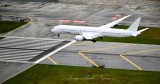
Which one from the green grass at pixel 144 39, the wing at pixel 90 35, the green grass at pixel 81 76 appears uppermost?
the wing at pixel 90 35

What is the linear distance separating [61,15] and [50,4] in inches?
871

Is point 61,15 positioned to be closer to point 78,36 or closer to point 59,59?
point 78,36

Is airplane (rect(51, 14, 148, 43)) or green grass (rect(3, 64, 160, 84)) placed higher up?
airplane (rect(51, 14, 148, 43))

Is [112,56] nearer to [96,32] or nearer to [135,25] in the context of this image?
[135,25]

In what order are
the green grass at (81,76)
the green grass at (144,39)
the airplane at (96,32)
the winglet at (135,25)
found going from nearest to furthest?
the green grass at (81,76), the winglet at (135,25), the airplane at (96,32), the green grass at (144,39)

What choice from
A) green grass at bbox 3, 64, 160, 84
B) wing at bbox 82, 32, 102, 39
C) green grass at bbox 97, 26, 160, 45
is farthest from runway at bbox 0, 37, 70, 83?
green grass at bbox 97, 26, 160, 45

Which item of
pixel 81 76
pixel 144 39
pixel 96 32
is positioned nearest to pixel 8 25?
pixel 96 32

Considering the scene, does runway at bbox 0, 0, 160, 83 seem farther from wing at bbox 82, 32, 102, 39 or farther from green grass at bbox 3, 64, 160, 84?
green grass at bbox 3, 64, 160, 84

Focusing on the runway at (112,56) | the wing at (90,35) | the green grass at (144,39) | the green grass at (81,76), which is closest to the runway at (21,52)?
the green grass at (81,76)

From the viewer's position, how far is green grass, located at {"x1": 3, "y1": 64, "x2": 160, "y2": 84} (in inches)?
2736

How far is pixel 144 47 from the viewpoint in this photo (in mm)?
91750

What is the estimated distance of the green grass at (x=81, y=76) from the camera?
69500 millimetres

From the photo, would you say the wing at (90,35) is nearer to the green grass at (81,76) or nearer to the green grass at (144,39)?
the green grass at (144,39)

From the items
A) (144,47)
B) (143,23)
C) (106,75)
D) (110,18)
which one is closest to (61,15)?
(110,18)
